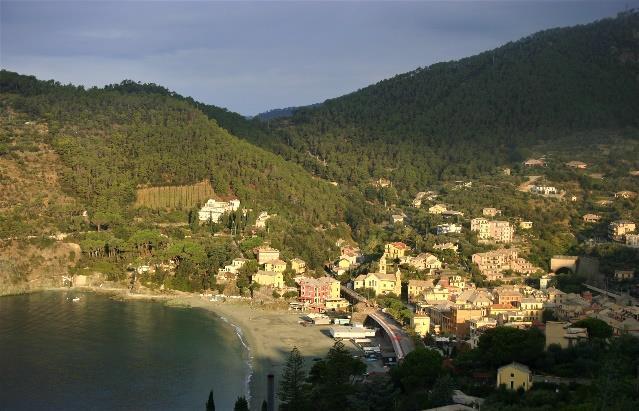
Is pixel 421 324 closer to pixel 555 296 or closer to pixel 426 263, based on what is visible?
pixel 555 296

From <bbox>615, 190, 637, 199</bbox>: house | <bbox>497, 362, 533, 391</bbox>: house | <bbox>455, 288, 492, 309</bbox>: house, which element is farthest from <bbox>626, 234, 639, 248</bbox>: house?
<bbox>497, 362, 533, 391</bbox>: house

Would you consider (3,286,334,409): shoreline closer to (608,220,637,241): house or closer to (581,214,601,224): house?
(608,220,637,241): house

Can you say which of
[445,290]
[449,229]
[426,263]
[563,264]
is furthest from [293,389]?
[449,229]

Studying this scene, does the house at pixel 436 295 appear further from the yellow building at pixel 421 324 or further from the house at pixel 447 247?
the house at pixel 447 247

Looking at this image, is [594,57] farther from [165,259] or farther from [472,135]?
[165,259]

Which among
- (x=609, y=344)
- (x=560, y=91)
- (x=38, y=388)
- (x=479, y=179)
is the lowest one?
(x=38, y=388)

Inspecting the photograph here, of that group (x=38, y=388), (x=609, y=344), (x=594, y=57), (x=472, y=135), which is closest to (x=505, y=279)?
(x=609, y=344)
